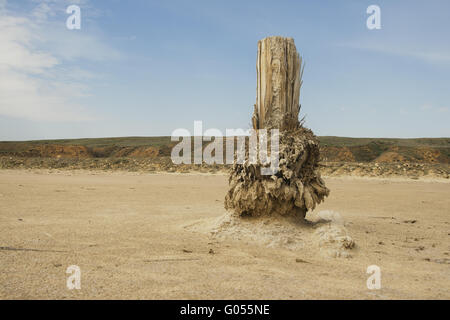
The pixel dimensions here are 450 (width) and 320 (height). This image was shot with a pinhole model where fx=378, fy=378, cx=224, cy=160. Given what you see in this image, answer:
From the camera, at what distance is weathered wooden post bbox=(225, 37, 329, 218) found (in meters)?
6.16

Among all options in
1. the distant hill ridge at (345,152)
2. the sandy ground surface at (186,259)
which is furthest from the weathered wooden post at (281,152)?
the distant hill ridge at (345,152)

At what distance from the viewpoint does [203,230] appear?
6.52 m

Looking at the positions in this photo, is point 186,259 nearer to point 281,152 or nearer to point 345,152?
point 281,152

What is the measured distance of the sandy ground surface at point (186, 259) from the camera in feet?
12.4

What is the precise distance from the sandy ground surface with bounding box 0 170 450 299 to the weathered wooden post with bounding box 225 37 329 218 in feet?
2.70

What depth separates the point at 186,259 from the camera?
4.87 m

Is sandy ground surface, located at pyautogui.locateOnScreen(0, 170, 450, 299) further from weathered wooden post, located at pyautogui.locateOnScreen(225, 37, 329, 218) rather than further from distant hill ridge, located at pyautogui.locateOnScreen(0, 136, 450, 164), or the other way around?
distant hill ridge, located at pyautogui.locateOnScreen(0, 136, 450, 164)

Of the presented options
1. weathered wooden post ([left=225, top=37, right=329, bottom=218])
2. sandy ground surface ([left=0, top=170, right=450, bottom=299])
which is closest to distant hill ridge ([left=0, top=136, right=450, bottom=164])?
sandy ground surface ([left=0, top=170, right=450, bottom=299])

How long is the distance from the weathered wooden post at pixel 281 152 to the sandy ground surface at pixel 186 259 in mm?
824

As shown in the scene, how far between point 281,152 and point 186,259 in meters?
2.40

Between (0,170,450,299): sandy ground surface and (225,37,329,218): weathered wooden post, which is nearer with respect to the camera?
(0,170,450,299): sandy ground surface
